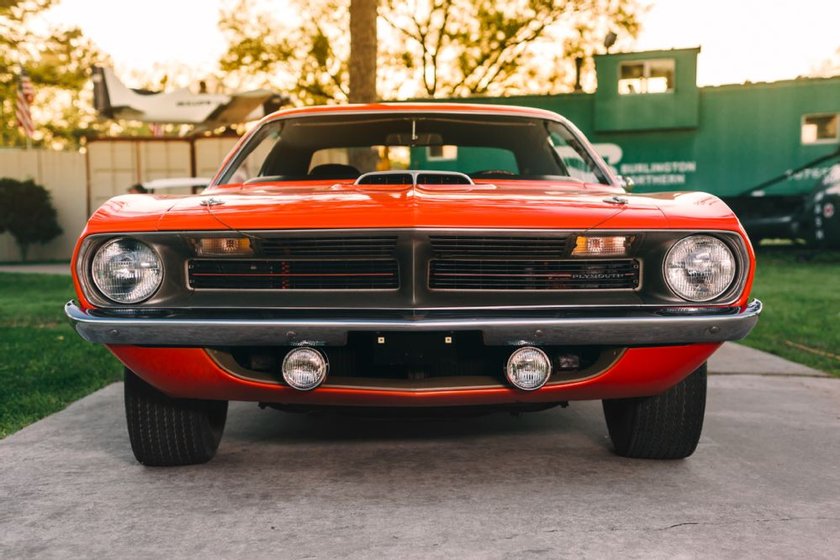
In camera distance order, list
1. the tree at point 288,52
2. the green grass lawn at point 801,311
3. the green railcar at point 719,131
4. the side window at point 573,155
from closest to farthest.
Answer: the side window at point 573,155 → the green grass lawn at point 801,311 → the green railcar at point 719,131 → the tree at point 288,52

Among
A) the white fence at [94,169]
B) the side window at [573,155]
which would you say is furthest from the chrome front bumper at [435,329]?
the white fence at [94,169]

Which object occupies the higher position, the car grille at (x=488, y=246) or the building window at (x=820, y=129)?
the building window at (x=820, y=129)

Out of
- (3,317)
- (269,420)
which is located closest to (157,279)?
(269,420)

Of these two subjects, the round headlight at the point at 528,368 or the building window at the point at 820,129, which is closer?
the round headlight at the point at 528,368

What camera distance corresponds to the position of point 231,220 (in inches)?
116

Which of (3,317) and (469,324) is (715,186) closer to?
(3,317)

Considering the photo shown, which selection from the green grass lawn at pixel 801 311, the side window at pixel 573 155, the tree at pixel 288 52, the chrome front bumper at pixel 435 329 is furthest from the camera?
the tree at pixel 288 52

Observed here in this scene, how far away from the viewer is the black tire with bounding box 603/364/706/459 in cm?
339

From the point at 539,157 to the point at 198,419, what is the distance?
216cm

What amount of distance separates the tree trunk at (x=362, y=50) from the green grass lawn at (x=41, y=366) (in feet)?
14.6

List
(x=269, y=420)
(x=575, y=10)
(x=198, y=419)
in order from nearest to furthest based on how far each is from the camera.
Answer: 1. (x=198, y=419)
2. (x=269, y=420)
3. (x=575, y=10)

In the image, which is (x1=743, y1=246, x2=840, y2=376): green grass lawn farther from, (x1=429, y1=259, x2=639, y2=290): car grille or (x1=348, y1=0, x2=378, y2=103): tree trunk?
(x1=348, y1=0, x2=378, y2=103): tree trunk

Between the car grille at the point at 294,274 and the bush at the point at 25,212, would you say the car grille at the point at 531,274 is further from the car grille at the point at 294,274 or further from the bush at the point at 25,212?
the bush at the point at 25,212

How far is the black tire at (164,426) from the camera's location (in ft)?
10.9
